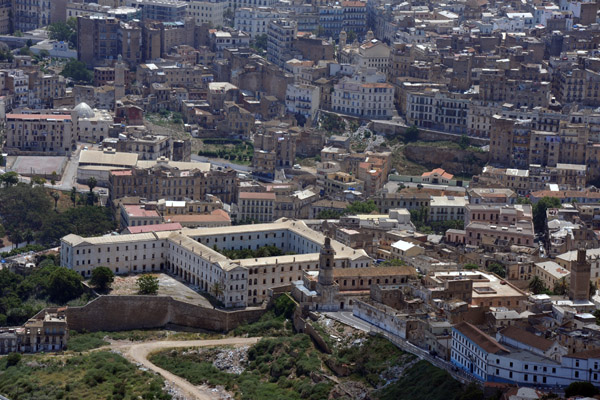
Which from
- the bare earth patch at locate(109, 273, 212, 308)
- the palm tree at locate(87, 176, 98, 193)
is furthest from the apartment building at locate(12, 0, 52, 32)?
the bare earth patch at locate(109, 273, 212, 308)

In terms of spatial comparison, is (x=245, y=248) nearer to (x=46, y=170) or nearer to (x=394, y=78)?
(x=46, y=170)

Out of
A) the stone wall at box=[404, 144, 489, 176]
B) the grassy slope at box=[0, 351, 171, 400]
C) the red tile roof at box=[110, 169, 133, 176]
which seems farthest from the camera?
the stone wall at box=[404, 144, 489, 176]

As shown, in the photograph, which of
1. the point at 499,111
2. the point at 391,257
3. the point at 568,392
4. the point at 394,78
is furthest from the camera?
the point at 394,78

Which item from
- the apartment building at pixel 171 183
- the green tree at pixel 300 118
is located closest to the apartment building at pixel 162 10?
the green tree at pixel 300 118

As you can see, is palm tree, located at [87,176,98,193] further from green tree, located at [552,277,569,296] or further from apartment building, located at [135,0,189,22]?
apartment building, located at [135,0,189,22]

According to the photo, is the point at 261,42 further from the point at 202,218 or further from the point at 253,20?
the point at 202,218

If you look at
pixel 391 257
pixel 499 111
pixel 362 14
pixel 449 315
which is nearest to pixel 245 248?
pixel 391 257

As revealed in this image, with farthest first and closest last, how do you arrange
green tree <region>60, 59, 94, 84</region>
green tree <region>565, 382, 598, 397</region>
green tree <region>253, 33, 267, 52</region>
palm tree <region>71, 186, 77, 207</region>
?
1. green tree <region>253, 33, 267, 52</region>
2. green tree <region>60, 59, 94, 84</region>
3. palm tree <region>71, 186, 77, 207</region>
4. green tree <region>565, 382, 598, 397</region>
